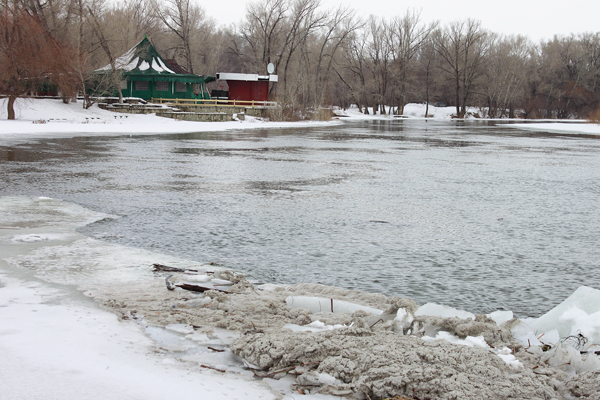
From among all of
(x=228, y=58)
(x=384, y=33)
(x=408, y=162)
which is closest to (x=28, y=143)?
(x=408, y=162)

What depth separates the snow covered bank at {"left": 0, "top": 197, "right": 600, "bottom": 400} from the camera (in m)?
3.05

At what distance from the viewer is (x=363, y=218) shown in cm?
867

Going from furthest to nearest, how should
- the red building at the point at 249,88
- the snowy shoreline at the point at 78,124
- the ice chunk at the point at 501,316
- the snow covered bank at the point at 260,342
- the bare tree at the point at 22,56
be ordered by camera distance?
the red building at the point at 249,88 < the bare tree at the point at 22,56 < the snowy shoreline at the point at 78,124 < the ice chunk at the point at 501,316 < the snow covered bank at the point at 260,342

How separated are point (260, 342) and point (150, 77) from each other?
50.5 meters

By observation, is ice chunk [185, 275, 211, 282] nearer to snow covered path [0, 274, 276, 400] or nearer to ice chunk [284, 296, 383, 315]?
ice chunk [284, 296, 383, 315]

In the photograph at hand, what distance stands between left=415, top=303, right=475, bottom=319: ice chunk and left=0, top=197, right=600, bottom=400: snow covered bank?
10 millimetres

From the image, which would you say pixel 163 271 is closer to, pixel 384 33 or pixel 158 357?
pixel 158 357

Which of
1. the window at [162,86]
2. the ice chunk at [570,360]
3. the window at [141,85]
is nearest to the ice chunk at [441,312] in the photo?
the ice chunk at [570,360]

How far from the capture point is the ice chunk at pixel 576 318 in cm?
405

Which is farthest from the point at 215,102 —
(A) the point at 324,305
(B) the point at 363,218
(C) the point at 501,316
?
(C) the point at 501,316

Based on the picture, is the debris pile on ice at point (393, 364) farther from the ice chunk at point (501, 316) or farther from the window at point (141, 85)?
the window at point (141, 85)

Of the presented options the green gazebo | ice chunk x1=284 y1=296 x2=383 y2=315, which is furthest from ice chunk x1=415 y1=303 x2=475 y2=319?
the green gazebo

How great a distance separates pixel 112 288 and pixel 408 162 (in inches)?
543

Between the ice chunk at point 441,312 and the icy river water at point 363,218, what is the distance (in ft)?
1.68
